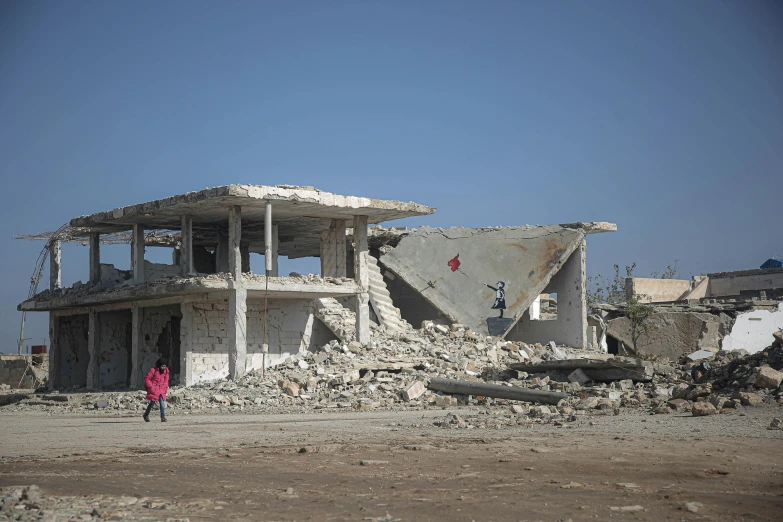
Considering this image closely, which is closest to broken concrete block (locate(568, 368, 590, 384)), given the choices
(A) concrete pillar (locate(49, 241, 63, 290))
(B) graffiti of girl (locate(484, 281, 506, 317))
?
(B) graffiti of girl (locate(484, 281, 506, 317))

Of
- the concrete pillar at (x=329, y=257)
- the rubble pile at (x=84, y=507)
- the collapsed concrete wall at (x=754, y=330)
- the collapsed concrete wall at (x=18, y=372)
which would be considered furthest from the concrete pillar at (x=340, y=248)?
the rubble pile at (x=84, y=507)

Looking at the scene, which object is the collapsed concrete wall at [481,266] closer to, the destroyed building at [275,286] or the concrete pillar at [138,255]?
Answer: the destroyed building at [275,286]

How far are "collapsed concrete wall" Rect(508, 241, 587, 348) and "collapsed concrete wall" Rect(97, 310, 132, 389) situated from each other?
1325 centimetres

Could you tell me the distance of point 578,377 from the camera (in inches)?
738

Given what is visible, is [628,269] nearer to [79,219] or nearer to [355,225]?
[355,225]

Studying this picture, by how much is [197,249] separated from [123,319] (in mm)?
3623

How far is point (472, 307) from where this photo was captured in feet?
92.9

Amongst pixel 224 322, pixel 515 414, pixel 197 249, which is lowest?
pixel 515 414

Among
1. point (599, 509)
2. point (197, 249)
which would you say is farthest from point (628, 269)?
point (599, 509)

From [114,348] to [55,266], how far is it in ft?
11.8

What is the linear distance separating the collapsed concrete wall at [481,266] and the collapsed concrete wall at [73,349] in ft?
36.1

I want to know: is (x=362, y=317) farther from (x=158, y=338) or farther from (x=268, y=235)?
(x=158, y=338)

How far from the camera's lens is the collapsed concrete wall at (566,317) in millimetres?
29016

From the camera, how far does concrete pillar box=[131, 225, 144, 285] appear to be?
25.4 meters
